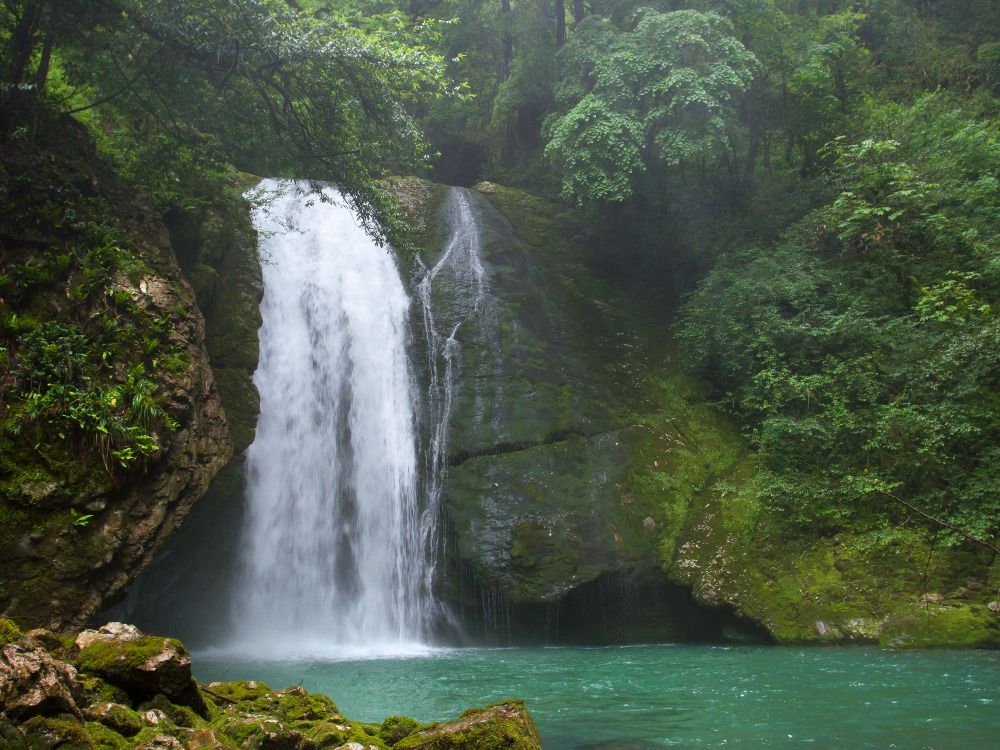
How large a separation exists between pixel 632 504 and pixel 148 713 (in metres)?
9.46

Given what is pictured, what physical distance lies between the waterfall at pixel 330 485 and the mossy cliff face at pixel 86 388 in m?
3.52

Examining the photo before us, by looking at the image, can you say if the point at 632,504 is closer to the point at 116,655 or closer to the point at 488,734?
the point at 488,734

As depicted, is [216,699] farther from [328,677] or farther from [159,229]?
[159,229]

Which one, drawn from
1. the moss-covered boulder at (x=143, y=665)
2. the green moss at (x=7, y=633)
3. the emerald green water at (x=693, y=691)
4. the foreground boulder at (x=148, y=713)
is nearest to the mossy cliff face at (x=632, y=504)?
the emerald green water at (x=693, y=691)

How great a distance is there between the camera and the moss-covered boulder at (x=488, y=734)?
11.6 feet

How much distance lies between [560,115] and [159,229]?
10.5m

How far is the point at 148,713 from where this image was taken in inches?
135

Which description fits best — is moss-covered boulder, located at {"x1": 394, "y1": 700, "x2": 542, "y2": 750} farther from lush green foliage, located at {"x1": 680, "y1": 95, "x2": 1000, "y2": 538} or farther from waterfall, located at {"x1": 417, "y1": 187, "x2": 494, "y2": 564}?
Answer: lush green foliage, located at {"x1": 680, "y1": 95, "x2": 1000, "y2": 538}

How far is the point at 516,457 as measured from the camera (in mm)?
11984

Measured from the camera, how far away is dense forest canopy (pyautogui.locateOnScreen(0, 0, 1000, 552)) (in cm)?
940

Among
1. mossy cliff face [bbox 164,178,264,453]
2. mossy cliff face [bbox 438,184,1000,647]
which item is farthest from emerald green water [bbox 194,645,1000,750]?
mossy cliff face [bbox 164,178,264,453]

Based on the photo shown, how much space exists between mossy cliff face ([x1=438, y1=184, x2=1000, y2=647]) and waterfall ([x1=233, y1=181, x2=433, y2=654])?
1.05m

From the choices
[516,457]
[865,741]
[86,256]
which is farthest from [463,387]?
[865,741]

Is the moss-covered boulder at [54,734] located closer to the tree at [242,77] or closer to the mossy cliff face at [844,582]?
the tree at [242,77]
